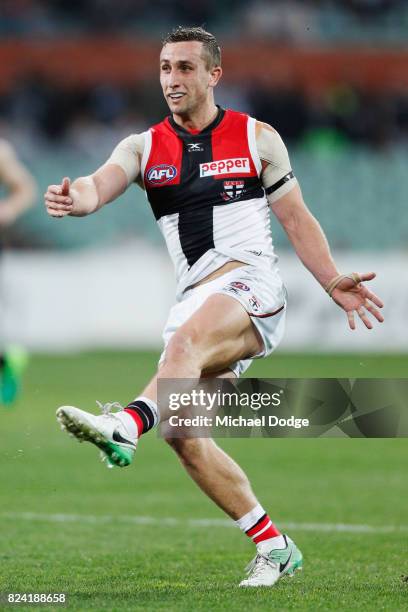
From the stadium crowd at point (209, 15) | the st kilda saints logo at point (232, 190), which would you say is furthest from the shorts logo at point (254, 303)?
the stadium crowd at point (209, 15)

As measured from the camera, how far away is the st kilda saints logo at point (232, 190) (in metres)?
6.23

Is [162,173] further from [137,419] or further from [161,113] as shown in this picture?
[161,113]

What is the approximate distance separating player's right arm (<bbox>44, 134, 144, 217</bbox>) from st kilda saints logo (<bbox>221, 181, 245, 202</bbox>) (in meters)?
0.47

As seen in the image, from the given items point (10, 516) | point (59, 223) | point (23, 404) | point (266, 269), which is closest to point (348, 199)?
point (59, 223)

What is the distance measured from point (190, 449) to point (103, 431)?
960 mm

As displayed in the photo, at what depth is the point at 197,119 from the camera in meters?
6.34

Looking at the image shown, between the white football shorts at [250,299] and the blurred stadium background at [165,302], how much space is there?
1.27 m

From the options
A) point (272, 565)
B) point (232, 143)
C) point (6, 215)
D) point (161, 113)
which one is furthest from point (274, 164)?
point (161, 113)

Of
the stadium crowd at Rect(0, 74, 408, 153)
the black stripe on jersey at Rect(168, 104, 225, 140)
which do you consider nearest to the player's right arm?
the black stripe on jersey at Rect(168, 104, 225, 140)

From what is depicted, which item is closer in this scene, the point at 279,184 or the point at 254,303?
the point at 254,303

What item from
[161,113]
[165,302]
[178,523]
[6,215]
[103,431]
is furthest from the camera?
[161,113]

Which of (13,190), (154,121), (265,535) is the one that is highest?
(154,121)

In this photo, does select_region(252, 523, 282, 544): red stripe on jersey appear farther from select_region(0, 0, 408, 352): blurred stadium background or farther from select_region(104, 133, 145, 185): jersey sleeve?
select_region(0, 0, 408, 352): blurred stadium background

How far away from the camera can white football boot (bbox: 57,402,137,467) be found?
5.05 m
